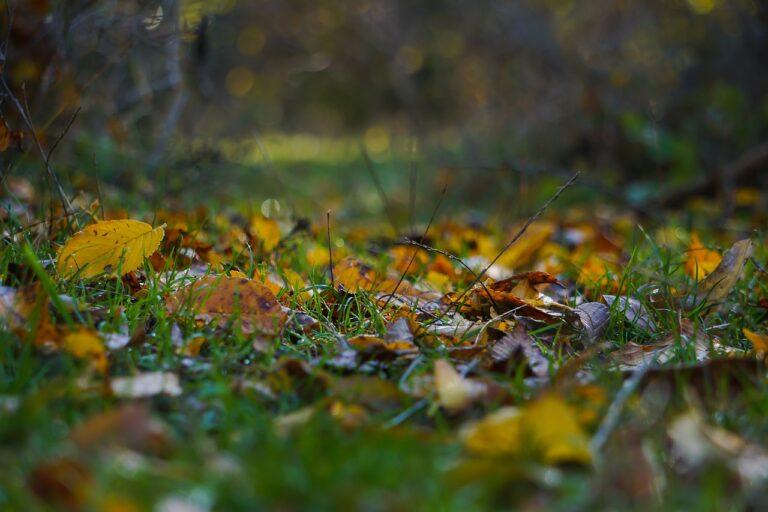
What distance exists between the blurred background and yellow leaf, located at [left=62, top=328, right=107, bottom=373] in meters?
0.87

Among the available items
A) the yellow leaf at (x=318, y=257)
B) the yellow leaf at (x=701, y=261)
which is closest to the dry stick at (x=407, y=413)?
the yellow leaf at (x=318, y=257)

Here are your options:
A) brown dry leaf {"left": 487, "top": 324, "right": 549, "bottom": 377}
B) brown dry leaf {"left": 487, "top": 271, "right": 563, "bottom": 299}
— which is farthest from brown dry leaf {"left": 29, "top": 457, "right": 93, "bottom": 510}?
brown dry leaf {"left": 487, "top": 271, "right": 563, "bottom": 299}

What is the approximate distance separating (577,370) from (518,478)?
53 centimetres

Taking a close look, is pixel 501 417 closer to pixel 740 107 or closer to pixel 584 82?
pixel 740 107

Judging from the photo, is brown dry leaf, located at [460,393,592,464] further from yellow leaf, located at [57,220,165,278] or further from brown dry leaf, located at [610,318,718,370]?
yellow leaf, located at [57,220,165,278]

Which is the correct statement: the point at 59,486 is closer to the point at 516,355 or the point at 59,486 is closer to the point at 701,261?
the point at 516,355

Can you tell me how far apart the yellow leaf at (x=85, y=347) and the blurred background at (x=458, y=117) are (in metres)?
0.87

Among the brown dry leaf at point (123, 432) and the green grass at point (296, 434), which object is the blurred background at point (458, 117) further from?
the brown dry leaf at point (123, 432)

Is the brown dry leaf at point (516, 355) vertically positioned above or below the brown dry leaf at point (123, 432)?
below

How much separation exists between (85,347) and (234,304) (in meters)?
0.39

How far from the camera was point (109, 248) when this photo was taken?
74.5 inches

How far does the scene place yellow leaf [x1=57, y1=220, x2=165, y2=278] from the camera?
1.85m

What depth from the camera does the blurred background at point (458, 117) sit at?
3125 mm

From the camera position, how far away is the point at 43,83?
300 cm
